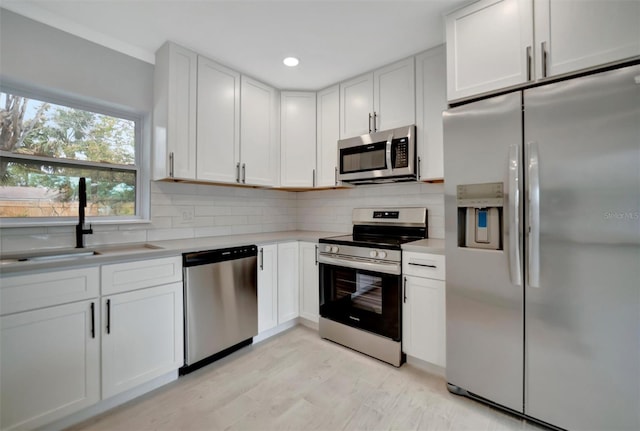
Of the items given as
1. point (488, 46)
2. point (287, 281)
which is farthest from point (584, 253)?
point (287, 281)

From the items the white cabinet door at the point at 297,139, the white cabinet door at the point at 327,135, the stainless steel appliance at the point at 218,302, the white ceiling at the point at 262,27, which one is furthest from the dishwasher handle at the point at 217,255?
the white ceiling at the point at 262,27

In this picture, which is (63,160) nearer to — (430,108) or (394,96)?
(394,96)

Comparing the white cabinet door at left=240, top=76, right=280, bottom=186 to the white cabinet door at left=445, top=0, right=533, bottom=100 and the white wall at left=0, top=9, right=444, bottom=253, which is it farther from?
the white cabinet door at left=445, top=0, right=533, bottom=100

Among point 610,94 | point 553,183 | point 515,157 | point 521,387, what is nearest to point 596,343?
point 521,387

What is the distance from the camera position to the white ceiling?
180 cm

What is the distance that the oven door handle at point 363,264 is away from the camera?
213 cm

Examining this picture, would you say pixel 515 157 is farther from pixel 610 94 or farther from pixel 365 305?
pixel 365 305

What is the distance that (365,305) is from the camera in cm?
235

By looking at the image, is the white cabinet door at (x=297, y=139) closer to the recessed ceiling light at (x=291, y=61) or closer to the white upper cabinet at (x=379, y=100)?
the white upper cabinet at (x=379, y=100)

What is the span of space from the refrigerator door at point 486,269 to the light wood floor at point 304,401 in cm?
21

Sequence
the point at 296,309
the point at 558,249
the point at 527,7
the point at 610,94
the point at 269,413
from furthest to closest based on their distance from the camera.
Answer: the point at 296,309 < the point at 269,413 < the point at 527,7 < the point at 558,249 < the point at 610,94

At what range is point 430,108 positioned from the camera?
2.28 meters

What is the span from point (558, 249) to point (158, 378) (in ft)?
8.41

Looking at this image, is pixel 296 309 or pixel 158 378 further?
pixel 296 309
